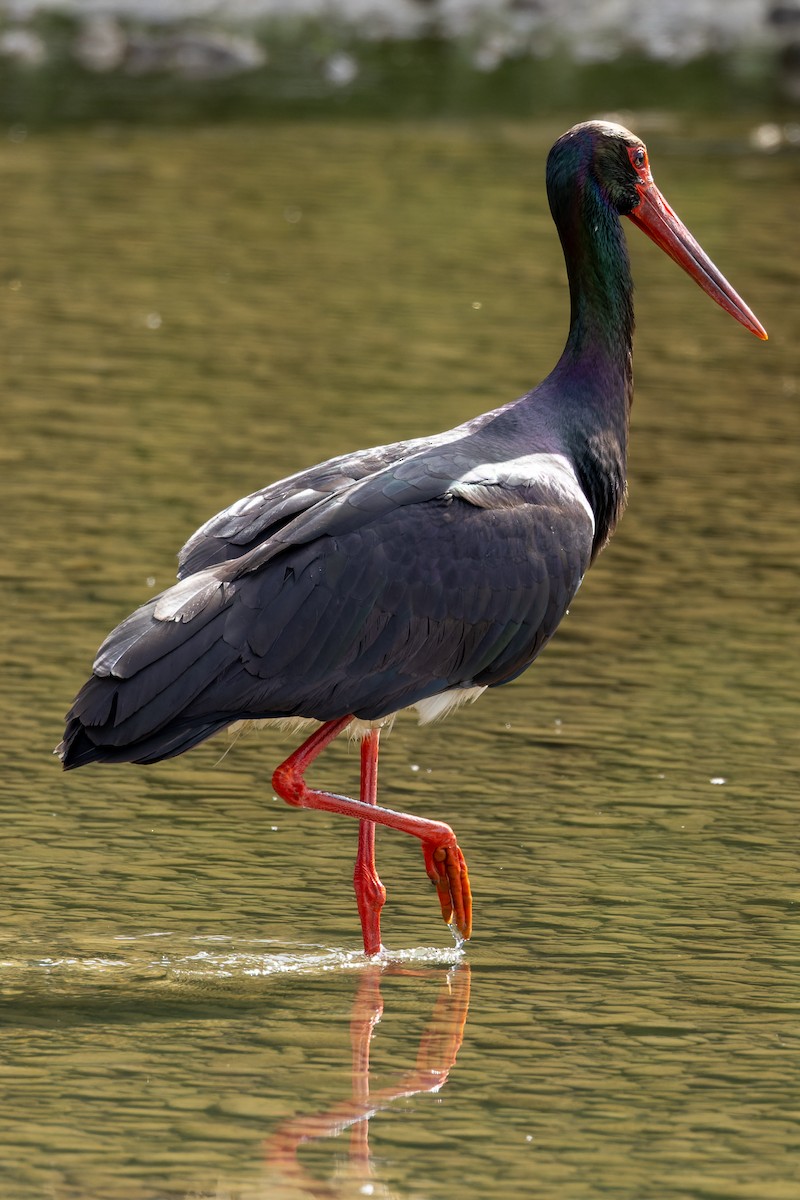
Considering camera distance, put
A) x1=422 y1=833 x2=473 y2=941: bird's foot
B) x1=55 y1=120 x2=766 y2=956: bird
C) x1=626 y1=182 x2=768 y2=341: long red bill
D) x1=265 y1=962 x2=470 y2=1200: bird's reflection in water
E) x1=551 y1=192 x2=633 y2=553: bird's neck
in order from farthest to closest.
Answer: x1=626 y1=182 x2=768 y2=341: long red bill, x1=551 y1=192 x2=633 y2=553: bird's neck, x1=422 y1=833 x2=473 y2=941: bird's foot, x1=55 y1=120 x2=766 y2=956: bird, x1=265 y1=962 x2=470 y2=1200: bird's reflection in water

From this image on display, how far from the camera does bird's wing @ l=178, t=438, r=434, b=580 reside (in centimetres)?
646

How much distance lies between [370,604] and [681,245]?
6.14ft

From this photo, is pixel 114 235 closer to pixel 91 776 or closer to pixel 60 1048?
pixel 91 776

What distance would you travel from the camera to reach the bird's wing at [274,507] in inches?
254

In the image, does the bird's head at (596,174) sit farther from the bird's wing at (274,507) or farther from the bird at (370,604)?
the bird's wing at (274,507)

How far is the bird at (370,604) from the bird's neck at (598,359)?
1cm

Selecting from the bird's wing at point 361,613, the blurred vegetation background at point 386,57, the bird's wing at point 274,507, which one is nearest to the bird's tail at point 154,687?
the bird's wing at point 361,613

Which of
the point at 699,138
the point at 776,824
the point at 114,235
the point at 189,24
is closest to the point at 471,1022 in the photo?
the point at 776,824

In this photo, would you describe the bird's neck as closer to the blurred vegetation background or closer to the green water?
the green water

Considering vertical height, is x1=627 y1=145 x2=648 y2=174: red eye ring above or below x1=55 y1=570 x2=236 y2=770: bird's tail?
above

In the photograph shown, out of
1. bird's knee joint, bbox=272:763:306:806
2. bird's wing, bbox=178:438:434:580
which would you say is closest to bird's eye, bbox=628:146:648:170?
bird's wing, bbox=178:438:434:580

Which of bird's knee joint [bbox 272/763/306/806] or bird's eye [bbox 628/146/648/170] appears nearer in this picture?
bird's knee joint [bbox 272/763/306/806]

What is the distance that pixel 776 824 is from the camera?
7.30m

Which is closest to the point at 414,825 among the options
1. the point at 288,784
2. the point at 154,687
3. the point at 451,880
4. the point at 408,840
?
the point at 451,880
